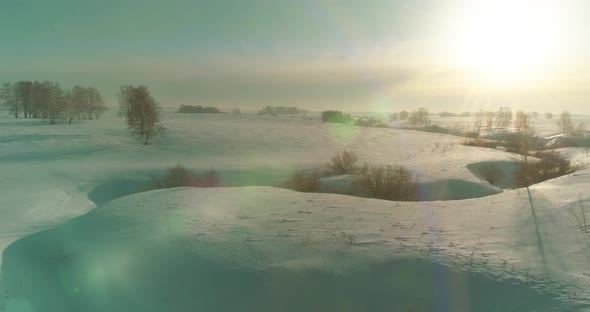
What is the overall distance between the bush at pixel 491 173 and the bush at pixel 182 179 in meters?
26.9

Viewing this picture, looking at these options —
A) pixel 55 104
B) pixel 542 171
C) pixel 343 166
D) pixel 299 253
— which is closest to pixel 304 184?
pixel 343 166

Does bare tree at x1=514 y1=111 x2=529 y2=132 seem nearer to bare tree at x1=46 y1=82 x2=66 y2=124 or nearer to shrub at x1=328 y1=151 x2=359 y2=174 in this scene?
shrub at x1=328 y1=151 x2=359 y2=174

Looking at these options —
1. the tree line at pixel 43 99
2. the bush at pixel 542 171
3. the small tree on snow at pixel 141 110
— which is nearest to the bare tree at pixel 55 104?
the tree line at pixel 43 99

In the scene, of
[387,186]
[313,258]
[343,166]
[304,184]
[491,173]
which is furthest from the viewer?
[491,173]

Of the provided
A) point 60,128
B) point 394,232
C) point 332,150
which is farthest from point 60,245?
point 60,128

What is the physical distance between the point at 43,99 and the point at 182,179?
7410 cm

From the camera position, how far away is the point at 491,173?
40.0 meters

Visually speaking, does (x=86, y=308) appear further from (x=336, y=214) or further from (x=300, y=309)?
(x=336, y=214)

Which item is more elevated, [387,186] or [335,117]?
[335,117]

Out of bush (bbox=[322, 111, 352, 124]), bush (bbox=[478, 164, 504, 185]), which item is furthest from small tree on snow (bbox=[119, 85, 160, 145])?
bush (bbox=[322, 111, 352, 124])

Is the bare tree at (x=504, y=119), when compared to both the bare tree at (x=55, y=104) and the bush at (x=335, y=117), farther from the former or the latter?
the bare tree at (x=55, y=104)

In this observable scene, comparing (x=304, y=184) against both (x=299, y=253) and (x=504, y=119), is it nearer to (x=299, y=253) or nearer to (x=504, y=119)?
(x=299, y=253)

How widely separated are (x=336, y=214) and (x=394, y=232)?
322cm

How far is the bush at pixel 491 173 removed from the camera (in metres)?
39.1
